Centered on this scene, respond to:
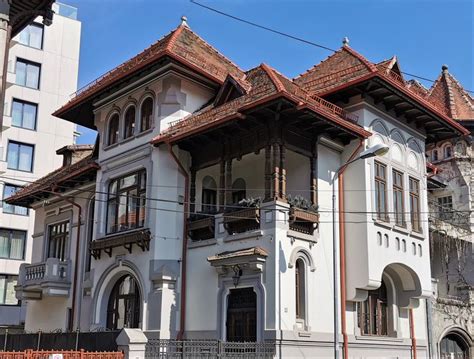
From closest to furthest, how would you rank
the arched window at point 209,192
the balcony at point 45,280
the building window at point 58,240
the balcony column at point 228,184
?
the balcony column at point 228,184
the arched window at point 209,192
the balcony at point 45,280
the building window at point 58,240

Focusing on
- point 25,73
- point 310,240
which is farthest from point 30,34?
point 310,240

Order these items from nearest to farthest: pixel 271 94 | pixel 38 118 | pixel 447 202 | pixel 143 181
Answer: pixel 271 94 → pixel 143 181 → pixel 447 202 → pixel 38 118

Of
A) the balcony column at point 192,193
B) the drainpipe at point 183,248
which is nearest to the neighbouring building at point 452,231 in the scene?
the drainpipe at point 183,248

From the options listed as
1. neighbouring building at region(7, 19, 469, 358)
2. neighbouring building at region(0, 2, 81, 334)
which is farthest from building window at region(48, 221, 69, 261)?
neighbouring building at region(0, 2, 81, 334)

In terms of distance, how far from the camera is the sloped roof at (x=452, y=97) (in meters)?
33.3

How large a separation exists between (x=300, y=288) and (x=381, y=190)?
4647 millimetres

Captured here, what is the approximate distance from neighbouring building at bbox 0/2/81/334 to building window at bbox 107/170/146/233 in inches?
743

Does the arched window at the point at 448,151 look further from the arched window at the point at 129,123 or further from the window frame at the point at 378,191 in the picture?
the arched window at the point at 129,123

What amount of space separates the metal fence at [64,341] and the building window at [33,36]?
29.6 metres

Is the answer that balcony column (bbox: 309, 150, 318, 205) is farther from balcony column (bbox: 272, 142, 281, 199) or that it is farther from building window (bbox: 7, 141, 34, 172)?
building window (bbox: 7, 141, 34, 172)

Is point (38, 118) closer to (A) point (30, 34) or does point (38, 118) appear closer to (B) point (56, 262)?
(A) point (30, 34)

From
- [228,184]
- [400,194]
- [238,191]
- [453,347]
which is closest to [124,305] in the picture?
[238,191]

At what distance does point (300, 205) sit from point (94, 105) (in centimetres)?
1080

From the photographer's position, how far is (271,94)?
18266 mm
